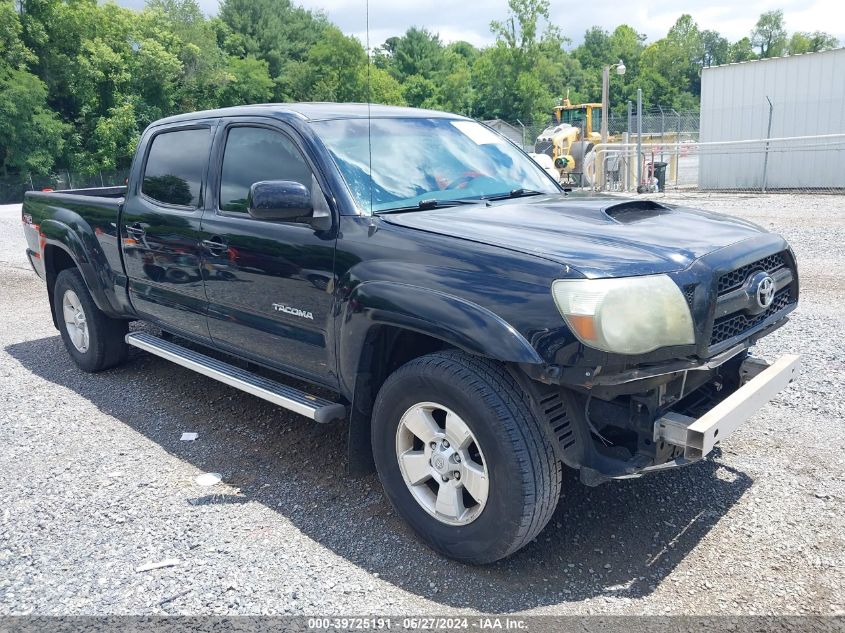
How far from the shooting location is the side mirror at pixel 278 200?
11.4 feet

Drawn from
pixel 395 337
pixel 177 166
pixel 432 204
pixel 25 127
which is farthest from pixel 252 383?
pixel 25 127

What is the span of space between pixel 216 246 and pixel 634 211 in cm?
232

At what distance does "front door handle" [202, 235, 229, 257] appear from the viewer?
4.20 m

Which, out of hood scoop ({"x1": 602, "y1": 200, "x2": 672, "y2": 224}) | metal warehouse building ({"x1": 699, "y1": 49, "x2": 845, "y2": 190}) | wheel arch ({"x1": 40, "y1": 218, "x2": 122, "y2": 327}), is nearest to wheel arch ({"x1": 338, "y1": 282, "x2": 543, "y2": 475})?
hood scoop ({"x1": 602, "y1": 200, "x2": 672, "y2": 224})

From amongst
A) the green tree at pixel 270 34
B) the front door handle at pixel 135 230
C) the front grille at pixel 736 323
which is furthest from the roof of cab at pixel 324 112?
the green tree at pixel 270 34

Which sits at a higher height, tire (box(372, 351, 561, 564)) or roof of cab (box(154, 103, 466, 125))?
roof of cab (box(154, 103, 466, 125))

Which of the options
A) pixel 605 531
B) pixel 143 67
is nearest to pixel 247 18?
pixel 143 67

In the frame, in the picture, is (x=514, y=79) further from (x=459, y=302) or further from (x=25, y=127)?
(x=459, y=302)

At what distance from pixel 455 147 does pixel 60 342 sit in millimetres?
4789

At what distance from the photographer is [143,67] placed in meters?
49.5

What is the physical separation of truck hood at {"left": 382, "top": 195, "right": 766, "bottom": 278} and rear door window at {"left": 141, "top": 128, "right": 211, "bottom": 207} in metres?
1.67

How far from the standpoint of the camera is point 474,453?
316cm

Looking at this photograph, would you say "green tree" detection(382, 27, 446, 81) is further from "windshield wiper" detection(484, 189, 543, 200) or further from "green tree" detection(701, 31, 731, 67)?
"windshield wiper" detection(484, 189, 543, 200)

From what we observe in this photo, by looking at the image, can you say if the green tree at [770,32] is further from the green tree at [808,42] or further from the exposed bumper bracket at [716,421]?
the exposed bumper bracket at [716,421]
